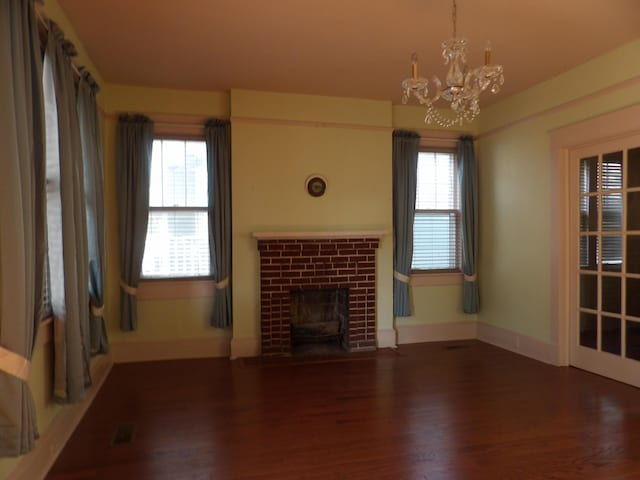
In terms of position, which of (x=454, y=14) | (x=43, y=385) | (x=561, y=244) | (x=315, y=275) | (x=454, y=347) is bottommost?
(x=454, y=347)

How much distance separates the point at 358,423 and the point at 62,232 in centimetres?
221

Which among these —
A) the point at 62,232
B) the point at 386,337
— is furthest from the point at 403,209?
the point at 62,232

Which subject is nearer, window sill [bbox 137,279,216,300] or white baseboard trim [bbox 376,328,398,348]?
window sill [bbox 137,279,216,300]

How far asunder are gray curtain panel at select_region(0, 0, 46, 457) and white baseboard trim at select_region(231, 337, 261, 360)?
8.64 feet

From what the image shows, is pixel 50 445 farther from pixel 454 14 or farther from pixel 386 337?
pixel 454 14

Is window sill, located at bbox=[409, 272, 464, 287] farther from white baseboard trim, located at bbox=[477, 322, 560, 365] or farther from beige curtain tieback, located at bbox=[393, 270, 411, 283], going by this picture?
white baseboard trim, located at bbox=[477, 322, 560, 365]

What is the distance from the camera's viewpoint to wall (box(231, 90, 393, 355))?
4.39m

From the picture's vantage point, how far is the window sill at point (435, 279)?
5.00m

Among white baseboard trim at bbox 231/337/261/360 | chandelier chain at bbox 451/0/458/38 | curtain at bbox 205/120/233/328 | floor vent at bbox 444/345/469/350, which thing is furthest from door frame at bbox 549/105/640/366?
curtain at bbox 205/120/233/328

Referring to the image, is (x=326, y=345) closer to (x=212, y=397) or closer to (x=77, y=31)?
(x=212, y=397)

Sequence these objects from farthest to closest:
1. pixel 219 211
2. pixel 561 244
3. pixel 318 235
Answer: pixel 318 235, pixel 219 211, pixel 561 244

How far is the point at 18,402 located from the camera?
5.57ft

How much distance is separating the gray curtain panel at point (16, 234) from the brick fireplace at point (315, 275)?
2597 mm

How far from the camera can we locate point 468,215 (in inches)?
197
